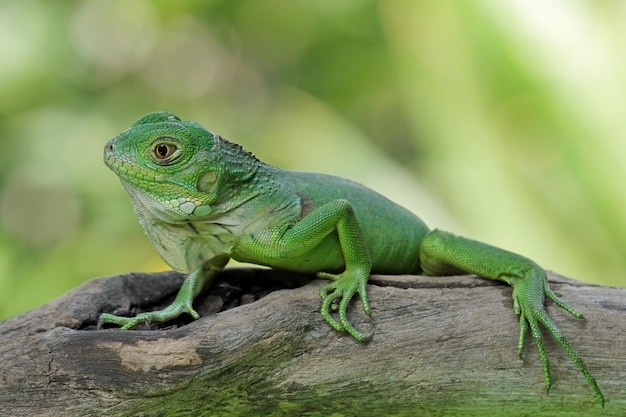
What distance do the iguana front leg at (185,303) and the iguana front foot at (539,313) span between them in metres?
1.55

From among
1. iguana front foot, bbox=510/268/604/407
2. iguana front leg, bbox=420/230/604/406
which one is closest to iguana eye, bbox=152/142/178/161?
iguana front leg, bbox=420/230/604/406

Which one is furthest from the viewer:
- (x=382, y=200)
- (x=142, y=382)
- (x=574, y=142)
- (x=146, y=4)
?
(x=146, y=4)

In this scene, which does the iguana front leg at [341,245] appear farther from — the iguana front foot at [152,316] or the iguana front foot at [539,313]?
the iguana front foot at [539,313]

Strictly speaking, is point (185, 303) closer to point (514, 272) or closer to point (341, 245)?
point (341, 245)

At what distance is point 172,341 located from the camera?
3.08 m

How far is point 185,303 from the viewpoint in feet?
11.8

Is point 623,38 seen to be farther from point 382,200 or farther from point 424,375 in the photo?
point 424,375

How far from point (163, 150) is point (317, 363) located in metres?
1.26

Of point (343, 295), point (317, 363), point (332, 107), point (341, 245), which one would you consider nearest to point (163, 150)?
point (341, 245)

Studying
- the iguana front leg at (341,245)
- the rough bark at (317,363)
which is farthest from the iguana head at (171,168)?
the rough bark at (317,363)

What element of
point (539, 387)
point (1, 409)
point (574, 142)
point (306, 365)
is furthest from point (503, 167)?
point (1, 409)

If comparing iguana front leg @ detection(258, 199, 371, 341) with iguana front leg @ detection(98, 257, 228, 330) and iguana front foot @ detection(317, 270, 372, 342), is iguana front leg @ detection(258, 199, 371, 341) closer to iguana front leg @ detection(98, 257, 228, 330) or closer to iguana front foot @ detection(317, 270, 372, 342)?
iguana front foot @ detection(317, 270, 372, 342)

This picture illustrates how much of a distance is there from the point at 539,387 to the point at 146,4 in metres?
5.64

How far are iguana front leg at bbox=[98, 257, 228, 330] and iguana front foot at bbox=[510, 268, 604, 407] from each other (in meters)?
1.55
